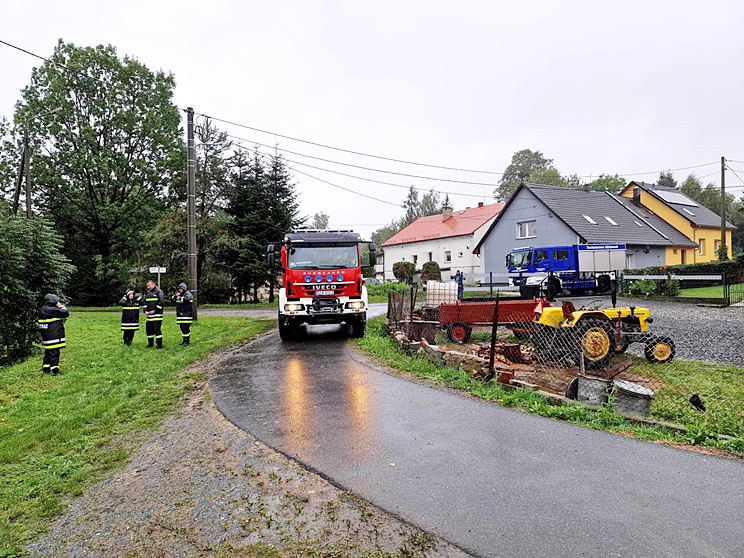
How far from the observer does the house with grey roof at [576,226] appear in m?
29.5

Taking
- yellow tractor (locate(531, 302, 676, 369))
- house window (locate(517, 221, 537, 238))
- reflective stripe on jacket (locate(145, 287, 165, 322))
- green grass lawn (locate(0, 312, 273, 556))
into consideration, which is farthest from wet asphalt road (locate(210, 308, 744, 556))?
house window (locate(517, 221, 537, 238))

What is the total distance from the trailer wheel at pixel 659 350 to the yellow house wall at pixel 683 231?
27.5 metres

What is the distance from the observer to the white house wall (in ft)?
141

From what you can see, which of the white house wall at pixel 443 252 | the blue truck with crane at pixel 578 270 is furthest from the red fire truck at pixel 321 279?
the white house wall at pixel 443 252

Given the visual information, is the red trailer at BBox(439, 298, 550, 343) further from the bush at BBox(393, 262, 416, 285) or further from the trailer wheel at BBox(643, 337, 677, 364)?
the bush at BBox(393, 262, 416, 285)

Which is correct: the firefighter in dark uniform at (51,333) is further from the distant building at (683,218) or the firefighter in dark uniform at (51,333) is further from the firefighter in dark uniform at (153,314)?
the distant building at (683,218)

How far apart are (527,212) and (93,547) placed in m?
32.1

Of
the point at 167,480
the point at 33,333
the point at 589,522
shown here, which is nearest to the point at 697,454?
the point at 589,522

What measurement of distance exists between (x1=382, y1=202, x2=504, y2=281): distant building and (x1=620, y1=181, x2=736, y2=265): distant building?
1167 centimetres

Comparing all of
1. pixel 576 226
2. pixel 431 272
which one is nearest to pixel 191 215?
pixel 576 226

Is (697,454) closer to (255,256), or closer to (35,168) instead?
(255,256)

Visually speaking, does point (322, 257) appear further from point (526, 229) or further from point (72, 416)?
point (526, 229)

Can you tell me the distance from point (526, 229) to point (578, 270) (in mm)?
11596

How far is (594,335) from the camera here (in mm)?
8461
